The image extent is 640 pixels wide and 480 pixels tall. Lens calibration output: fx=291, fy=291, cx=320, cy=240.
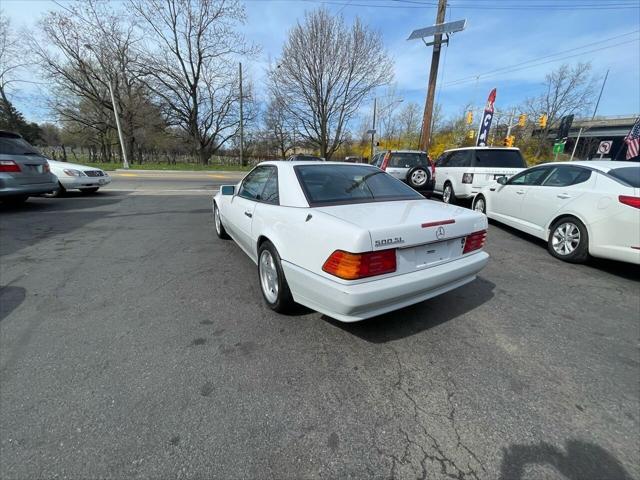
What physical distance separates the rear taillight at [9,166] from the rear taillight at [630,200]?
11.1m

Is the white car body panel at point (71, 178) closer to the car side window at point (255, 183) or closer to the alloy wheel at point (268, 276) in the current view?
the car side window at point (255, 183)

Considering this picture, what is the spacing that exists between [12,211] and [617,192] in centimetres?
1186

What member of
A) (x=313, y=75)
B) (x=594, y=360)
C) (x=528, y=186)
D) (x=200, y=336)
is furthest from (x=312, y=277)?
(x=313, y=75)

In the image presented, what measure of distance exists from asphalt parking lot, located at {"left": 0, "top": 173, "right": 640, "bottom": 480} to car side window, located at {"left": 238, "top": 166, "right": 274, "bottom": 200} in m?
1.12

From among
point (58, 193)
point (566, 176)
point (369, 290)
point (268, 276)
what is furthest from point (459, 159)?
point (58, 193)

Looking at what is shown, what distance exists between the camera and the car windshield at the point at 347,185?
284 cm

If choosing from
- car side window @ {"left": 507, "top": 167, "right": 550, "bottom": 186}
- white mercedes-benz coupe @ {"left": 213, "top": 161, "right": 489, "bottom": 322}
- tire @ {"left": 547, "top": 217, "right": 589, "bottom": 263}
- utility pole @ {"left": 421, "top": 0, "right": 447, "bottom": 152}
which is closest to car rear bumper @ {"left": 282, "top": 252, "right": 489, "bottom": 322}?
white mercedes-benz coupe @ {"left": 213, "top": 161, "right": 489, "bottom": 322}

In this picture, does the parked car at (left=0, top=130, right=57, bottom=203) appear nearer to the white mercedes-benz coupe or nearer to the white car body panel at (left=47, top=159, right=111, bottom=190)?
the white car body panel at (left=47, top=159, right=111, bottom=190)

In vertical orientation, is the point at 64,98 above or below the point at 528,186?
above

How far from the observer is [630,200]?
146 inches

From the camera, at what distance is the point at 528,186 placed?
17.9ft

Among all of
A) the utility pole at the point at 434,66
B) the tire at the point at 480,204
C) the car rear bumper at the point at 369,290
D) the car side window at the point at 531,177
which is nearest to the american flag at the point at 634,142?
the utility pole at the point at 434,66

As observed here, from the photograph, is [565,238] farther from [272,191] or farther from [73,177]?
[73,177]

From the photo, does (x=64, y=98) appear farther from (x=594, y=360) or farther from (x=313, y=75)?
(x=594, y=360)
